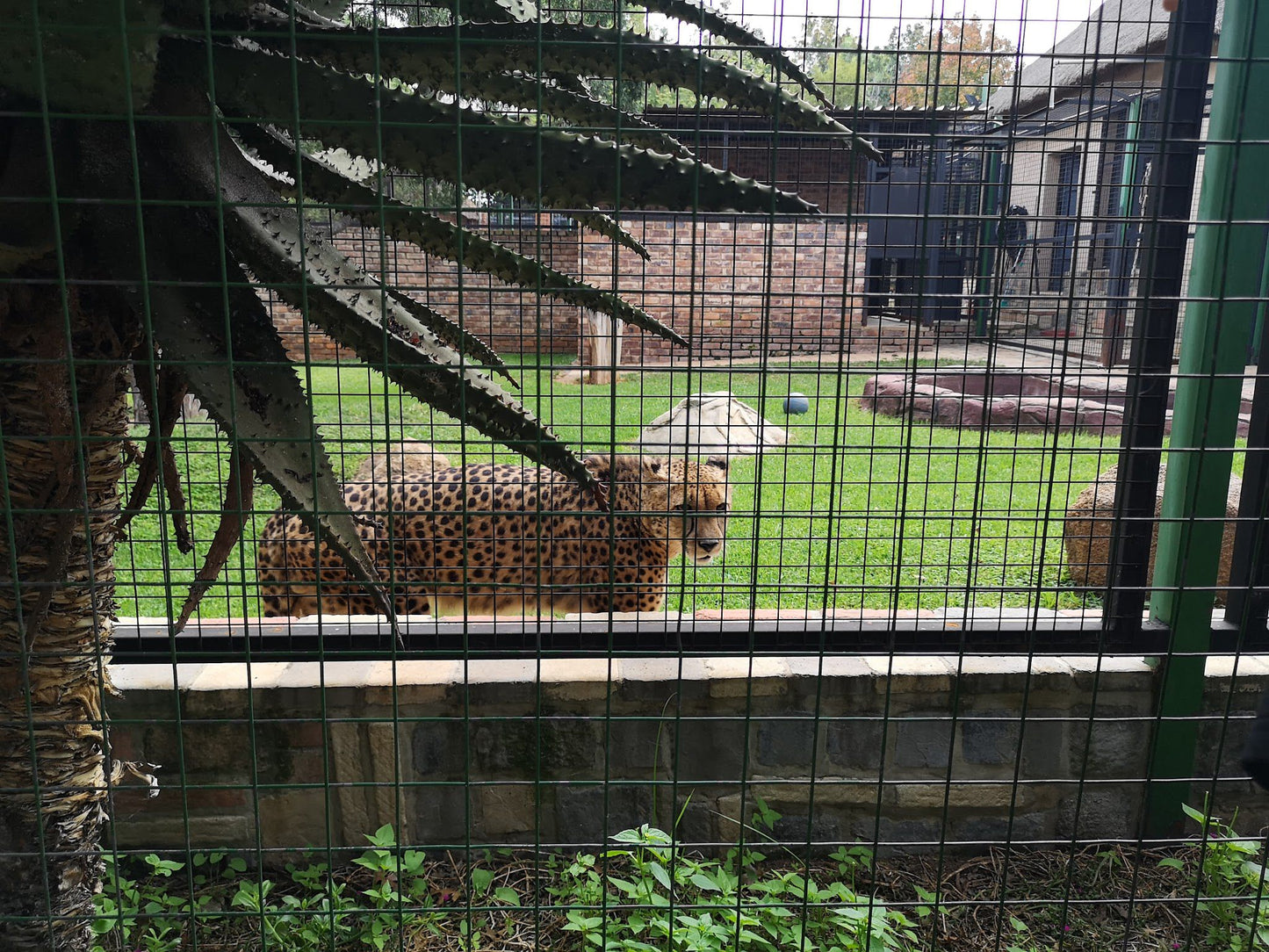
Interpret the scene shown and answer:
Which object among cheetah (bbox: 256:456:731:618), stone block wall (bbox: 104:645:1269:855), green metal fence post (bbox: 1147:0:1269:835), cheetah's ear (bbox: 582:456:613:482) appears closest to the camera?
green metal fence post (bbox: 1147:0:1269:835)

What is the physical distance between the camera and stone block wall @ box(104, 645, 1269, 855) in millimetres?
2832

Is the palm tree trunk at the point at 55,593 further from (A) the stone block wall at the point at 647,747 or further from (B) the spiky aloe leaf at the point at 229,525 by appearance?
(A) the stone block wall at the point at 647,747

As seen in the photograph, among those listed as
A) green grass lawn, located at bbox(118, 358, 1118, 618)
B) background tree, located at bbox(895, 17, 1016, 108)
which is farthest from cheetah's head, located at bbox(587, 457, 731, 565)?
background tree, located at bbox(895, 17, 1016, 108)

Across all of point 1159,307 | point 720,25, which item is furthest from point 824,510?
point 720,25

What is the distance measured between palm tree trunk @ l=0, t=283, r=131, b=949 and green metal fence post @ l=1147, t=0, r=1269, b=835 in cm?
262

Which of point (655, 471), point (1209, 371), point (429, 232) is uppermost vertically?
point (429, 232)

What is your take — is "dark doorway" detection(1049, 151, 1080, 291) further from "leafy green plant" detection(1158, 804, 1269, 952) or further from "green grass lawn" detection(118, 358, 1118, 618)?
"leafy green plant" detection(1158, 804, 1269, 952)

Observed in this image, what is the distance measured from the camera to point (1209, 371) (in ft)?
9.12

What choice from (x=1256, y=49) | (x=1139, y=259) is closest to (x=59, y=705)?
(x=1256, y=49)

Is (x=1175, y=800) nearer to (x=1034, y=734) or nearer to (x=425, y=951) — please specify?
(x=1034, y=734)

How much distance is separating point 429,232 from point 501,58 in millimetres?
294

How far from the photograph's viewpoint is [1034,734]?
3.02 meters

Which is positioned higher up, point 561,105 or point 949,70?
point 949,70

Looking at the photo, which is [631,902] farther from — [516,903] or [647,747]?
[647,747]
